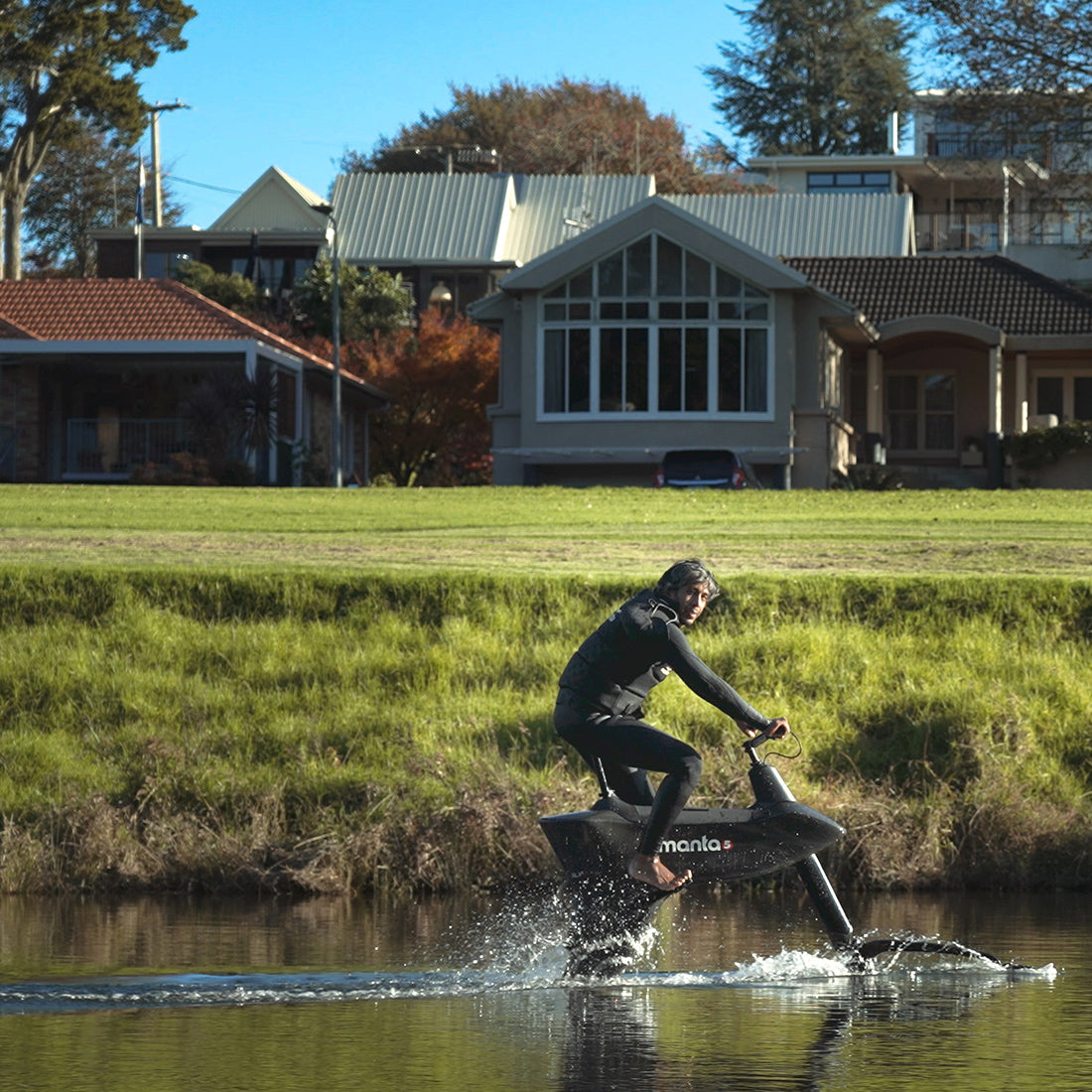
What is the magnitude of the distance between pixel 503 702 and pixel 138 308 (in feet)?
95.4

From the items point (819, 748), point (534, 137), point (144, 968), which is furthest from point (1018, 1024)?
point (534, 137)

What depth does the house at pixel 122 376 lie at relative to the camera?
40.1 m

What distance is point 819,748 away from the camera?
592 inches

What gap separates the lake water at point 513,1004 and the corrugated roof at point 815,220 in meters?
45.7

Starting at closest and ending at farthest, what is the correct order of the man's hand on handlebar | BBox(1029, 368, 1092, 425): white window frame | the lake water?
the lake water → the man's hand on handlebar → BBox(1029, 368, 1092, 425): white window frame

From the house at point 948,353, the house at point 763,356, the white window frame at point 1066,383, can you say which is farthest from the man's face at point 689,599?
the white window frame at point 1066,383

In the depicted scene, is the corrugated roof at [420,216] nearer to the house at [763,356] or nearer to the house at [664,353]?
the house at [763,356]

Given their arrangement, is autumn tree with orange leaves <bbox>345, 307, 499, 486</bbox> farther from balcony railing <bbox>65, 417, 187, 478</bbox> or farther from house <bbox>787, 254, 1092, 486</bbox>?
balcony railing <bbox>65, 417, 187, 478</bbox>

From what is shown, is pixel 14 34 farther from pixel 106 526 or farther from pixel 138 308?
pixel 106 526

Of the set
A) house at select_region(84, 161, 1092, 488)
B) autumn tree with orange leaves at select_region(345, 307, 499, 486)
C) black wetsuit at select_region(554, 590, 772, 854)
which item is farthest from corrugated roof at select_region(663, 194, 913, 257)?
black wetsuit at select_region(554, 590, 772, 854)

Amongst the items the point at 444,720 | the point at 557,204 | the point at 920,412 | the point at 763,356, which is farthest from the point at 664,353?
the point at 444,720

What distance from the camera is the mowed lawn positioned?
19.6m

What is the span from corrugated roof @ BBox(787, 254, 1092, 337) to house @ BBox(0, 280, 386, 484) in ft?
36.2

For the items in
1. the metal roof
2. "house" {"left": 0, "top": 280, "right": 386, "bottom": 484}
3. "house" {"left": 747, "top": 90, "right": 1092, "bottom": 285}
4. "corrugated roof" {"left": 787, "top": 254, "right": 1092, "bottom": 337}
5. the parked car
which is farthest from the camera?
the metal roof
